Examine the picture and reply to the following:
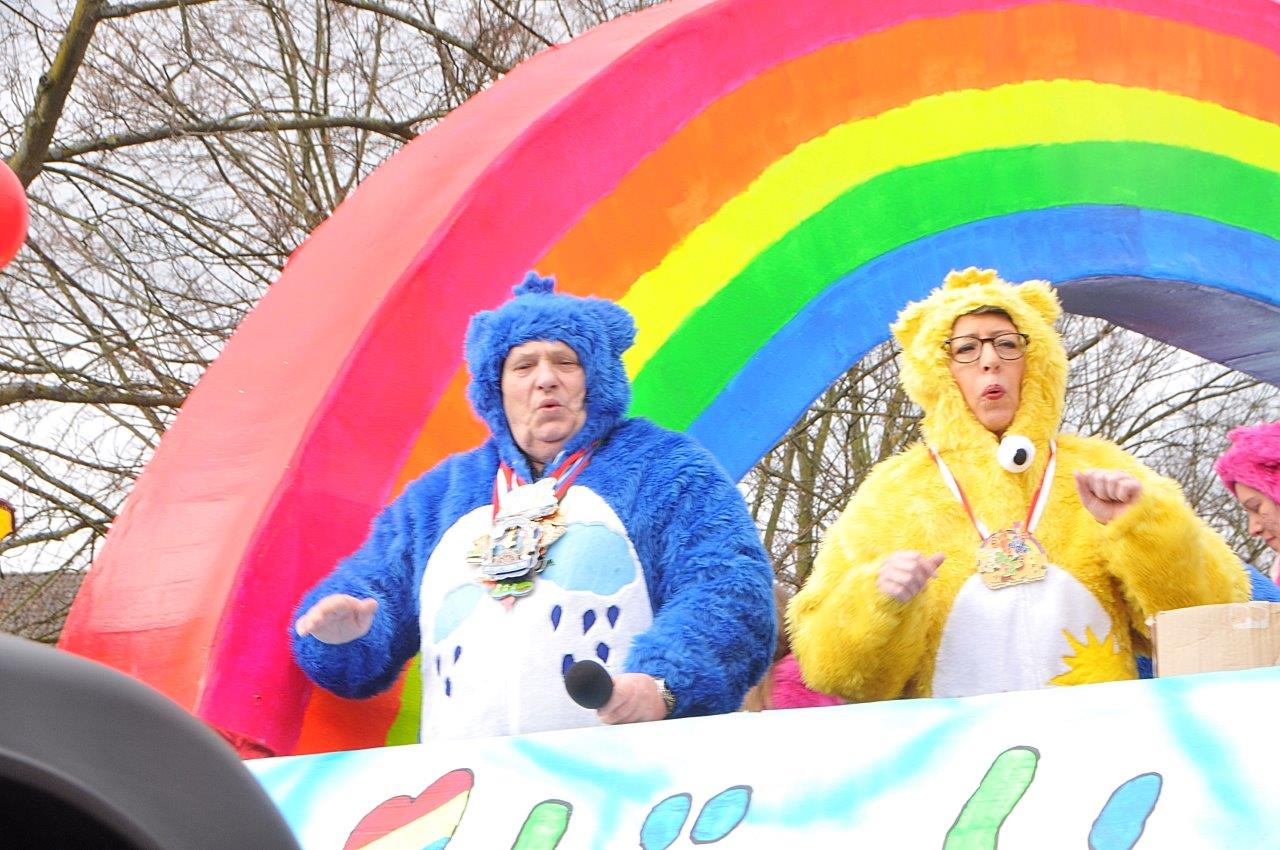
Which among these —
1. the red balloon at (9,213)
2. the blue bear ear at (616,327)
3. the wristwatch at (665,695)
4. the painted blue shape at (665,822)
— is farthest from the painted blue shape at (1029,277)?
the painted blue shape at (665,822)

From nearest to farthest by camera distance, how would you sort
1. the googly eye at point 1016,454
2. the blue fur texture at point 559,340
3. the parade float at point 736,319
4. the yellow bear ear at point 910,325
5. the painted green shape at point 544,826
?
the parade float at point 736,319 → the painted green shape at point 544,826 → the blue fur texture at point 559,340 → the googly eye at point 1016,454 → the yellow bear ear at point 910,325

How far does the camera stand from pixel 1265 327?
4.61m

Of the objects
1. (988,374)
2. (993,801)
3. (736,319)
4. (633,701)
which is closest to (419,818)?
(633,701)

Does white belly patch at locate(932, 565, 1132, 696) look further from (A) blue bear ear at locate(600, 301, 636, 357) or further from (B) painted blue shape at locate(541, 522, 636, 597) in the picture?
(A) blue bear ear at locate(600, 301, 636, 357)

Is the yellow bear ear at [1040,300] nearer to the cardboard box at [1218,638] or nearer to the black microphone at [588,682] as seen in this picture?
the cardboard box at [1218,638]

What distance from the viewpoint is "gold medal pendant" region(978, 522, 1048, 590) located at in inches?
111

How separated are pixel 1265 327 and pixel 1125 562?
2157mm

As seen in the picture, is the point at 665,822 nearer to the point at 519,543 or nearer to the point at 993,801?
the point at 993,801

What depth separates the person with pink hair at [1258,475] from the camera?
349cm

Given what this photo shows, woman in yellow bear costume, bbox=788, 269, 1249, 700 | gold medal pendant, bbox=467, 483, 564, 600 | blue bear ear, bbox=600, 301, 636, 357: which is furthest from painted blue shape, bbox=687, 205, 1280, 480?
gold medal pendant, bbox=467, 483, 564, 600

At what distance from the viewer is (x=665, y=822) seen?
1.76 metres

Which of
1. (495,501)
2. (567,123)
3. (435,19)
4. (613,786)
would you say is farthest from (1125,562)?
(435,19)

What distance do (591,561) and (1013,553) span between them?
0.73 metres

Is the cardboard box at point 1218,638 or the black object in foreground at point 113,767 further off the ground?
the cardboard box at point 1218,638
